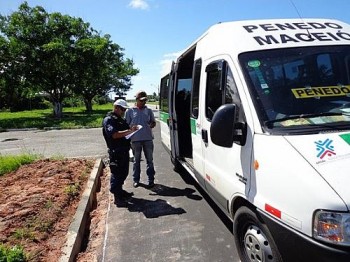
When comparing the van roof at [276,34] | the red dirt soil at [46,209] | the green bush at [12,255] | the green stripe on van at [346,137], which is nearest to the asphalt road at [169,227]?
the red dirt soil at [46,209]

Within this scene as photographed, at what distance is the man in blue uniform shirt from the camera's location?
5.89 metres

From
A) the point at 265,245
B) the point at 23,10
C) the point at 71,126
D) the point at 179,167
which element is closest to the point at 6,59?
the point at 23,10

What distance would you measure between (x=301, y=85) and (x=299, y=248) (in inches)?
63.0

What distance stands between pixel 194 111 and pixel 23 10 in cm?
2718

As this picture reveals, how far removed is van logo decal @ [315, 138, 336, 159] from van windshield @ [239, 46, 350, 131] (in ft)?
0.87

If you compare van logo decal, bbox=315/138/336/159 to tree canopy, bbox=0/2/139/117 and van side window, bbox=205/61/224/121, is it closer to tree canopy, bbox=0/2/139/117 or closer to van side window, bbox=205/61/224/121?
van side window, bbox=205/61/224/121

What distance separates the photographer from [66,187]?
21.8 ft

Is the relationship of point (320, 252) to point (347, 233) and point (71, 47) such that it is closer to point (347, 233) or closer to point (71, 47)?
point (347, 233)

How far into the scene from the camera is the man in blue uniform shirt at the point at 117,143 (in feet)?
19.3

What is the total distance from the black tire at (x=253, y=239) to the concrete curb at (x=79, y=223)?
191 cm

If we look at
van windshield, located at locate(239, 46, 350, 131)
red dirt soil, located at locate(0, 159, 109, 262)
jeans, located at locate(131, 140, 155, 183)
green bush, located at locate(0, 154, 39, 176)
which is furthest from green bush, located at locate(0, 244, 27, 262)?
green bush, located at locate(0, 154, 39, 176)

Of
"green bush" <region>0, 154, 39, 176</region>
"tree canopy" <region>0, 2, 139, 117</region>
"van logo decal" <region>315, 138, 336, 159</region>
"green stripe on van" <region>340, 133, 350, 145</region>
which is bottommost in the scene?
"green bush" <region>0, 154, 39, 176</region>

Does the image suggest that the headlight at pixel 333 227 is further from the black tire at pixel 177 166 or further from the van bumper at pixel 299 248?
the black tire at pixel 177 166

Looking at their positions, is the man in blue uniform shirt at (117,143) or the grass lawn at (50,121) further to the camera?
the grass lawn at (50,121)
